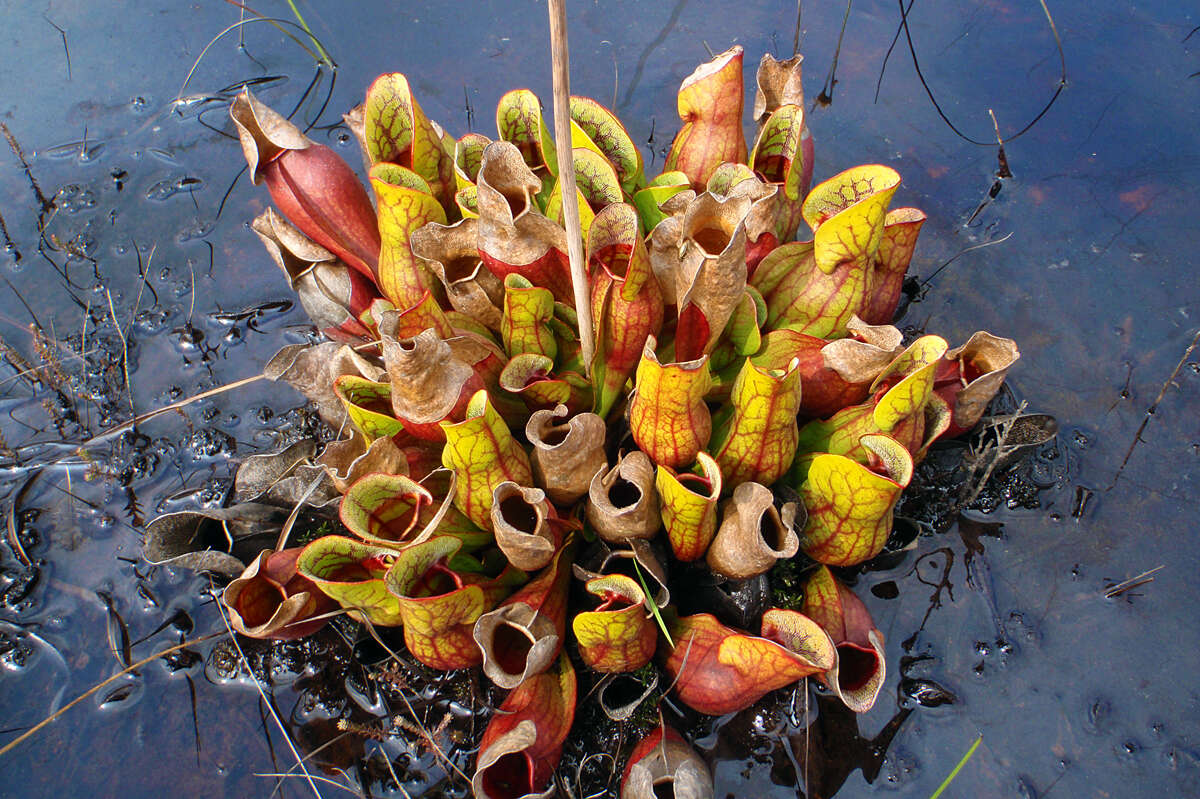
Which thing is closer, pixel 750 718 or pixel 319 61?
pixel 750 718

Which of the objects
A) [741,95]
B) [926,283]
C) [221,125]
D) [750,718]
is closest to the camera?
[750,718]

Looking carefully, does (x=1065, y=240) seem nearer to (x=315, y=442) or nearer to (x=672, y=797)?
(x=672, y=797)

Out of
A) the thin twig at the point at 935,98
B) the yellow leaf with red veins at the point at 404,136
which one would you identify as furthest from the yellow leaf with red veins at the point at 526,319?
the thin twig at the point at 935,98

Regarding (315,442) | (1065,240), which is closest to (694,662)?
(315,442)

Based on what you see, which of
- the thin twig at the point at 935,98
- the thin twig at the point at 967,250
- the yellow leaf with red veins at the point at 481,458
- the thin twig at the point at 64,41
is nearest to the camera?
the yellow leaf with red veins at the point at 481,458

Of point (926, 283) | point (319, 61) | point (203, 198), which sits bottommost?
point (926, 283)

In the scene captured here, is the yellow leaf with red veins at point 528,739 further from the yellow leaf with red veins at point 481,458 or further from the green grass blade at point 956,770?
the green grass blade at point 956,770
